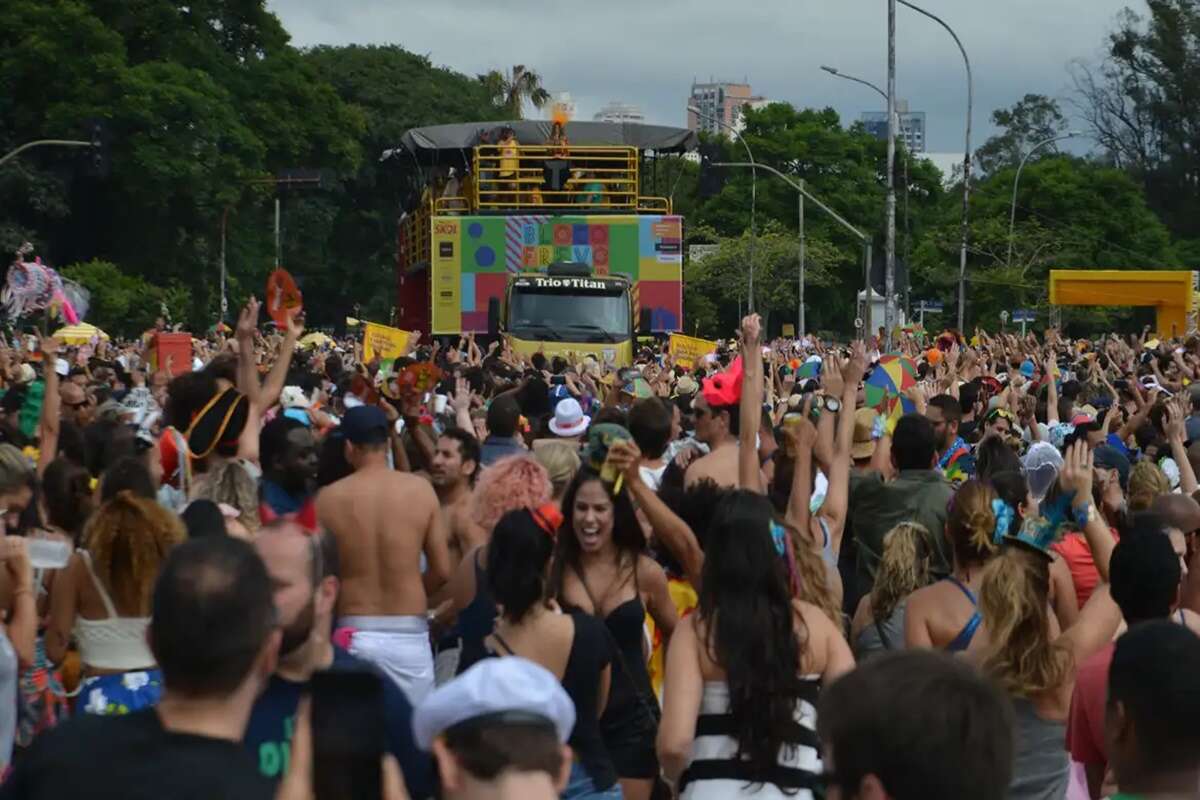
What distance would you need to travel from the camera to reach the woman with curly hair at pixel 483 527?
643 cm

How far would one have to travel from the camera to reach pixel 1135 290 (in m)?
43.0

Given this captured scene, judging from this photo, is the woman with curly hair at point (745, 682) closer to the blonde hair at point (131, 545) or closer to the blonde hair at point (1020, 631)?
the blonde hair at point (1020, 631)

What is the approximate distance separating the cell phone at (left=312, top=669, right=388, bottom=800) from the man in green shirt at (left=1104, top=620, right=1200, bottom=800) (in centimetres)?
138

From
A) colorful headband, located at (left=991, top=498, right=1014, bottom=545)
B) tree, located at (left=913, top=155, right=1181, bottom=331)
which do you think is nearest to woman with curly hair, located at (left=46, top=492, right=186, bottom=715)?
colorful headband, located at (left=991, top=498, right=1014, bottom=545)

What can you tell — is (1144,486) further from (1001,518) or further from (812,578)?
(812,578)

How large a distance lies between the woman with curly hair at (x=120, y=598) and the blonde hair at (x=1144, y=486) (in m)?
4.10

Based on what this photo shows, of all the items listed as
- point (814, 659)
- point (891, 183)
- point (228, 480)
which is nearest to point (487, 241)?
point (891, 183)

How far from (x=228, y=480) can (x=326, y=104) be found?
166 feet

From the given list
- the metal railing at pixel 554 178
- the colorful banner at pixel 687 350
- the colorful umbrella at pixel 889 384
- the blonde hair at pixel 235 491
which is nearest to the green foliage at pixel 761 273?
the metal railing at pixel 554 178

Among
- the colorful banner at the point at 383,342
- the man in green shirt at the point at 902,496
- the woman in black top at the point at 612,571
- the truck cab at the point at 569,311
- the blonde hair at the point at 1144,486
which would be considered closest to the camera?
the woman in black top at the point at 612,571

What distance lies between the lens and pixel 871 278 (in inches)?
1190

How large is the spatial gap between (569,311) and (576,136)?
6449mm

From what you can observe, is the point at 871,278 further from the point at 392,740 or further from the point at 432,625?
the point at 392,740

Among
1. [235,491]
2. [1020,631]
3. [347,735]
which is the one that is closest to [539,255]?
[235,491]
